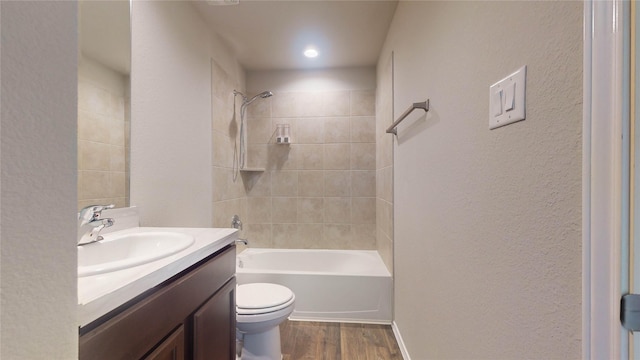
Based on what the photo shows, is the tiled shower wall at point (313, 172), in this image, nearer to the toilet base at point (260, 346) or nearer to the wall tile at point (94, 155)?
the toilet base at point (260, 346)

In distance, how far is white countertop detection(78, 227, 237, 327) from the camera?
18.9 inches

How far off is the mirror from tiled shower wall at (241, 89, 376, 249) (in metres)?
1.54

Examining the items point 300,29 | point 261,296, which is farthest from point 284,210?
point 300,29

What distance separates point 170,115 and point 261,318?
4.07 ft

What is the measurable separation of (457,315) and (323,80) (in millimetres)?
2404

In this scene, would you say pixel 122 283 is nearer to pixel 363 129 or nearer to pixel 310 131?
pixel 310 131

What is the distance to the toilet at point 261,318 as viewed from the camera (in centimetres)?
140

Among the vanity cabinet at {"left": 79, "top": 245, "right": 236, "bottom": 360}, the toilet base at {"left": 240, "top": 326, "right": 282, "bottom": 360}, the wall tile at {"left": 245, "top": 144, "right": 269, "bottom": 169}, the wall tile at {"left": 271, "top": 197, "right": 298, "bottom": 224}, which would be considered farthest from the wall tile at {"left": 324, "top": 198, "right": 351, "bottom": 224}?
the vanity cabinet at {"left": 79, "top": 245, "right": 236, "bottom": 360}

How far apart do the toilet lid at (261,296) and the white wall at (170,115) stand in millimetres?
564

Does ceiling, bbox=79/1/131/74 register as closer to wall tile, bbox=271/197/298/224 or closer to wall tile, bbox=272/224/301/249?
wall tile, bbox=271/197/298/224

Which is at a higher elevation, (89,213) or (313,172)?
(313,172)

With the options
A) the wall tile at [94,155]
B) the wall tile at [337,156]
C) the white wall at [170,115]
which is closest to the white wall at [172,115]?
the white wall at [170,115]

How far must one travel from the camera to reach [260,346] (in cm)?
150

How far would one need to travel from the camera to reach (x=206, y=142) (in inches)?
75.5
